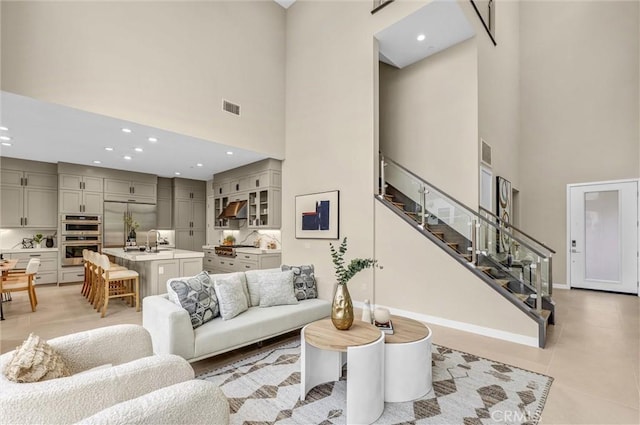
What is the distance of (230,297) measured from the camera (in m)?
3.26

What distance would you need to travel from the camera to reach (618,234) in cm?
628

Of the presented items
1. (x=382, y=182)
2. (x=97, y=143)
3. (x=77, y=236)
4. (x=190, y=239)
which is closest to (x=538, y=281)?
(x=382, y=182)

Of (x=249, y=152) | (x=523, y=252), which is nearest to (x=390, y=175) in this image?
(x=523, y=252)

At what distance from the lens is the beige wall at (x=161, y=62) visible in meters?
3.71

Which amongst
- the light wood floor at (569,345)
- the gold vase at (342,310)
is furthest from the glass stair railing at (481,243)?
the gold vase at (342,310)

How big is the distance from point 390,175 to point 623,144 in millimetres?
5285

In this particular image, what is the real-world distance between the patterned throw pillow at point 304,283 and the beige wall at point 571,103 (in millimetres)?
6197

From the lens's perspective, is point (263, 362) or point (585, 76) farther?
point (585, 76)

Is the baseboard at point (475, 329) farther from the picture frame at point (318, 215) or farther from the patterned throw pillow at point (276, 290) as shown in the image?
the picture frame at point (318, 215)

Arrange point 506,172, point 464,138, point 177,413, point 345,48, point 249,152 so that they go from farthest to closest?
point 506,172 < point 249,152 < point 345,48 < point 464,138 < point 177,413

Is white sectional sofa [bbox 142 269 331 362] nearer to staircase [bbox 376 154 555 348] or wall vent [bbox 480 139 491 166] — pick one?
staircase [bbox 376 154 555 348]

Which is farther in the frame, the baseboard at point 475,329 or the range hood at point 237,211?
the range hood at point 237,211

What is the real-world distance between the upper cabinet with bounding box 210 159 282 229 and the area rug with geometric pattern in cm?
391

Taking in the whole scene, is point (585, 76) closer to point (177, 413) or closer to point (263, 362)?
point (263, 362)
